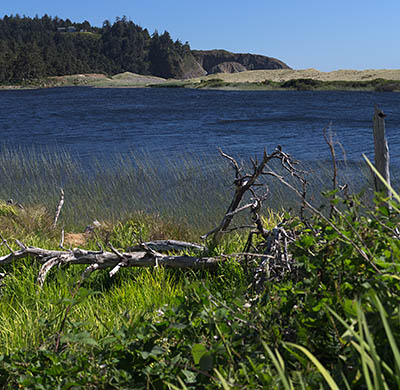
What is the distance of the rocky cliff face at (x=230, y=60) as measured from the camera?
161 m

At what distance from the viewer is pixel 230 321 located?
2.52m

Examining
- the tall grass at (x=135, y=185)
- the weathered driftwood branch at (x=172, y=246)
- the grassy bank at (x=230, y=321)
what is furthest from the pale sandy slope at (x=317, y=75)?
the grassy bank at (x=230, y=321)

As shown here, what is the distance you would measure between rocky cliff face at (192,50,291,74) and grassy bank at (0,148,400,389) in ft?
524

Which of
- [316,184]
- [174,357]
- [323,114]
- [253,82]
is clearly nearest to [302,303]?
[174,357]

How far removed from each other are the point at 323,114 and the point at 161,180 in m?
19.2

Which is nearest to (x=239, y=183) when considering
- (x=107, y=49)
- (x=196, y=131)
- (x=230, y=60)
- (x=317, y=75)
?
(x=196, y=131)

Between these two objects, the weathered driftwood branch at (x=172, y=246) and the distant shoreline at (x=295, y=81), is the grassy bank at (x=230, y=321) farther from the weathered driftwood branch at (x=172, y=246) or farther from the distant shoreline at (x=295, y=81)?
the distant shoreline at (x=295, y=81)

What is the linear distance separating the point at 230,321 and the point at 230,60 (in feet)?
555

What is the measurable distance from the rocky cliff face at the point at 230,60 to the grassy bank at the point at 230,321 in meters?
160

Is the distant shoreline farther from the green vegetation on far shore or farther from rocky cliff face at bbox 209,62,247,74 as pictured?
rocky cliff face at bbox 209,62,247,74

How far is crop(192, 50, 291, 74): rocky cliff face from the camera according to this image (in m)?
161

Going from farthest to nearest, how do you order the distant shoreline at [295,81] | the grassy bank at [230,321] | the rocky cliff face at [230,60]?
1. the rocky cliff face at [230,60]
2. the distant shoreline at [295,81]
3. the grassy bank at [230,321]

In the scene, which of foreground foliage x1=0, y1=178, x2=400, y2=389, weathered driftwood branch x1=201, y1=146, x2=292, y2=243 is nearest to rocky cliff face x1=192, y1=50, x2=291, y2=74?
weathered driftwood branch x1=201, y1=146, x2=292, y2=243

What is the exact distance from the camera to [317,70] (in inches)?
3100
